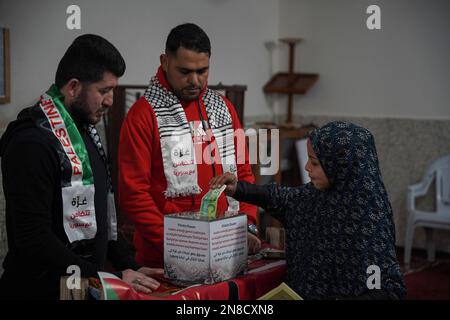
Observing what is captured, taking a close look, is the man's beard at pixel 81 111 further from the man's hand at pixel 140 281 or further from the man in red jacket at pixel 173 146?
the man's hand at pixel 140 281

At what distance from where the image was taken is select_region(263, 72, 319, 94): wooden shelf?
6.18 meters

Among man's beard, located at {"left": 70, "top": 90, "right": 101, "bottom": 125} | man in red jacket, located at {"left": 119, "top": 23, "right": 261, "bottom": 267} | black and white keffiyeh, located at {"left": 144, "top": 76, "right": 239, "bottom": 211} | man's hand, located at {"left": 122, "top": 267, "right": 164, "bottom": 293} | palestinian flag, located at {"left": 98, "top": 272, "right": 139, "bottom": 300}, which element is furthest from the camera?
black and white keffiyeh, located at {"left": 144, "top": 76, "right": 239, "bottom": 211}

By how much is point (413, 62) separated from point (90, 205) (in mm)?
4409

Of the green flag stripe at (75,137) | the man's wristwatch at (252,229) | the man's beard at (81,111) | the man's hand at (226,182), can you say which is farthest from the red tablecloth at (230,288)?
the man's beard at (81,111)

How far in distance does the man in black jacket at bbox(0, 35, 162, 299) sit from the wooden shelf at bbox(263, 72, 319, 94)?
4245mm

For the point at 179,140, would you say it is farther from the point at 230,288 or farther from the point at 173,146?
the point at 230,288

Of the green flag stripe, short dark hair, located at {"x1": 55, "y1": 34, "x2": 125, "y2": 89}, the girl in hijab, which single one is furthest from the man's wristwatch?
short dark hair, located at {"x1": 55, "y1": 34, "x2": 125, "y2": 89}

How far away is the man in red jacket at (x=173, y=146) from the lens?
2320 millimetres

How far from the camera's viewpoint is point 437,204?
562cm

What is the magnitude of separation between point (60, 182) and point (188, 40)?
80cm

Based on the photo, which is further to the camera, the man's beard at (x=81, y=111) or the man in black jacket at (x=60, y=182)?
the man's beard at (x=81, y=111)

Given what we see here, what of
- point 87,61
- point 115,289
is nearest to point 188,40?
point 87,61

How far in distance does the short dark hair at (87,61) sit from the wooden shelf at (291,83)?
4.32 m

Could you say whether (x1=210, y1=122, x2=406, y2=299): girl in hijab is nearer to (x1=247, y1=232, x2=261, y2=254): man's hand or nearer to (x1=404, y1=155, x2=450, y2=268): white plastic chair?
(x1=247, y1=232, x2=261, y2=254): man's hand
